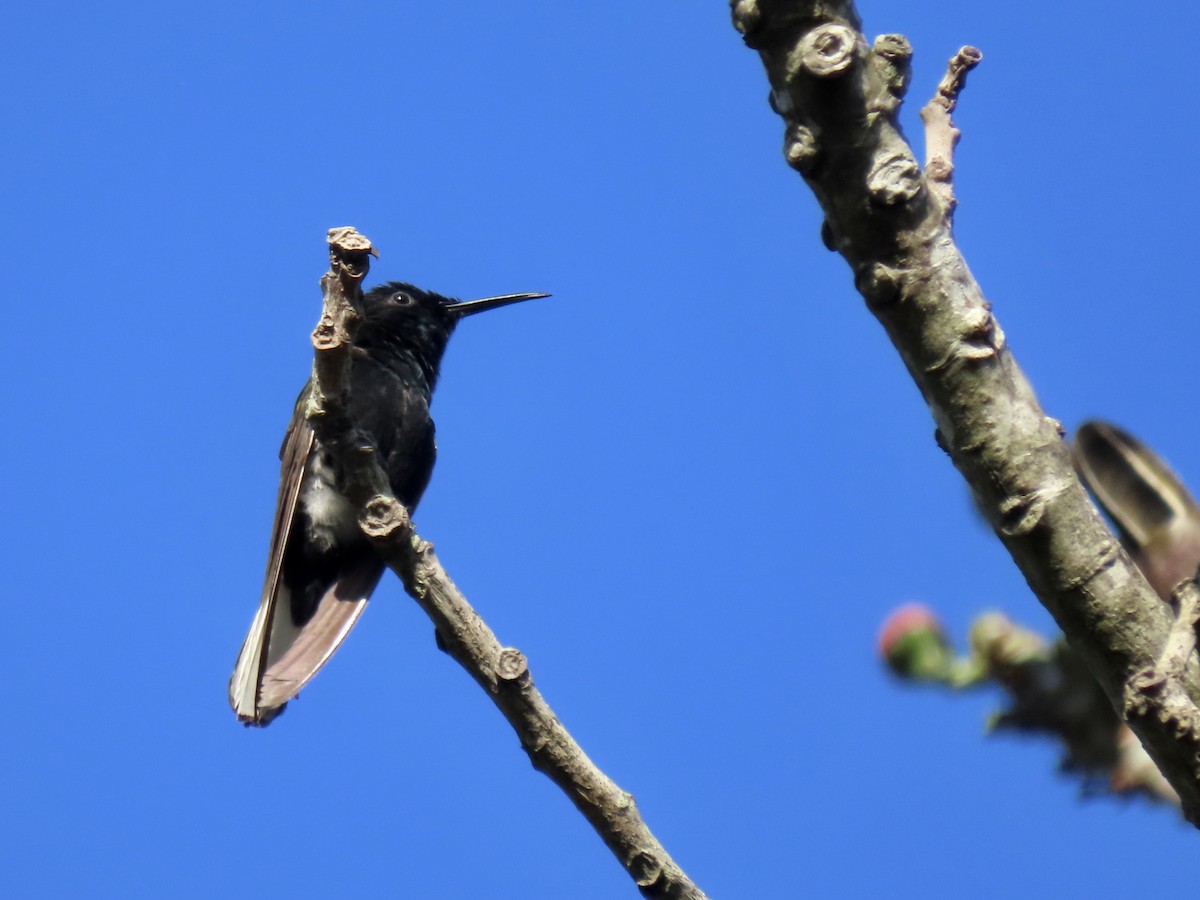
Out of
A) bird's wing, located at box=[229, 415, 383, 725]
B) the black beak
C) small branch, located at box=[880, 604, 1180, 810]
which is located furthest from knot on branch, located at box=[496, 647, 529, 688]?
the black beak

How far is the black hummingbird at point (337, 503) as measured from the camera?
433cm

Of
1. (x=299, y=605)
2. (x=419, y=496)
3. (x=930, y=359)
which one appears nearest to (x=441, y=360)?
(x=419, y=496)

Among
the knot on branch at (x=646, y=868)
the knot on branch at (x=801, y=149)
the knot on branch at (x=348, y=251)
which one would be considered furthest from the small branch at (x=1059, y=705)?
the knot on branch at (x=348, y=251)

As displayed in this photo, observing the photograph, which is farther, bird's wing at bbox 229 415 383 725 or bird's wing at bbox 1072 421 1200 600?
bird's wing at bbox 229 415 383 725

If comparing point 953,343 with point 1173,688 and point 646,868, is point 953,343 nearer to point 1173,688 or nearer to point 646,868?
point 1173,688

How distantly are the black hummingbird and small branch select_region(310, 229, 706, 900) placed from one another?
0.64 metres

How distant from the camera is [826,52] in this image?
76.7 inches

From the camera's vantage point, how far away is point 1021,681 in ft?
8.79

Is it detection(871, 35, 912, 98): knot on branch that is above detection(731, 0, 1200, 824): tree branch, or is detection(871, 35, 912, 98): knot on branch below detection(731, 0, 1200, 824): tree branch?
above

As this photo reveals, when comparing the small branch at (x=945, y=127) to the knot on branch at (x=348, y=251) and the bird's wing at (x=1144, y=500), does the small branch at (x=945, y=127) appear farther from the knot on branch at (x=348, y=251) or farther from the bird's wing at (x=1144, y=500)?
the knot on branch at (x=348, y=251)

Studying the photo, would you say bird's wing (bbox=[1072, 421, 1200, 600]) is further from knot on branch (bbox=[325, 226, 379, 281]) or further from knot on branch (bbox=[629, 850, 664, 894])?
knot on branch (bbox=[325, 226, 379, 281])

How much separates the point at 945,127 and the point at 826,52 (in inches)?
30.7

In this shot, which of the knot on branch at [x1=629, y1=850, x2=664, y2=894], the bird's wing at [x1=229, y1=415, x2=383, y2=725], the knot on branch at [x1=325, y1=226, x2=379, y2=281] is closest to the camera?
the knot on branch at [x1=629, y1=850, x2=664, y2=894]

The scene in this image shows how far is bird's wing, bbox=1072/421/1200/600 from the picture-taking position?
211cm
